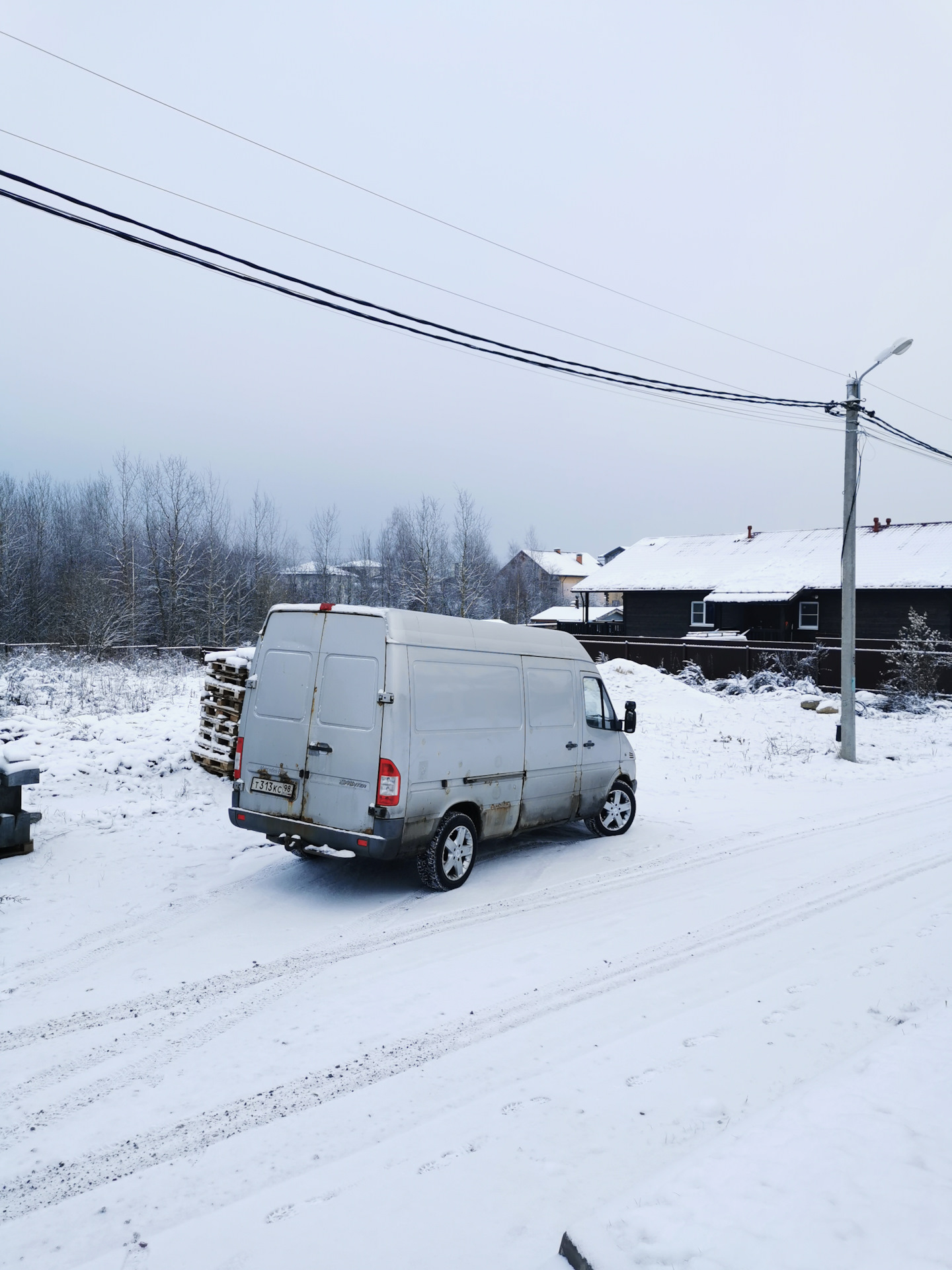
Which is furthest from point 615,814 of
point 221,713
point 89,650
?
point 89,650

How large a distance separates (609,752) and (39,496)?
5503 centimetres

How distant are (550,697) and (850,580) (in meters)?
10.0

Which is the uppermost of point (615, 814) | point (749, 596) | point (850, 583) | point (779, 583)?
point (779, 583)

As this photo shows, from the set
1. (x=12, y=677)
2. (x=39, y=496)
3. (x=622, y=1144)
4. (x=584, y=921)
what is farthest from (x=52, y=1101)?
(x=39, y=496)

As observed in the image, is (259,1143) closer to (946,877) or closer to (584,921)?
(584,921)

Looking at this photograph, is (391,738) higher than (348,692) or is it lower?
lower

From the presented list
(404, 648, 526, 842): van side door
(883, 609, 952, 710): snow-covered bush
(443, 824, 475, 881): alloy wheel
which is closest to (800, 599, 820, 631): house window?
(883, 609, 952, 710): snow-covered bush

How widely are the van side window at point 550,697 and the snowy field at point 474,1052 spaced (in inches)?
62.0

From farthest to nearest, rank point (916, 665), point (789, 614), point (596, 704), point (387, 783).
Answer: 1. point (789, 614)
2. point (916, 665)
3. point (596, 704)
4. point (387, 783)

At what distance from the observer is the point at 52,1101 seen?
4.03 meters

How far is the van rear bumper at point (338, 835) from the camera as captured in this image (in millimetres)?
6820

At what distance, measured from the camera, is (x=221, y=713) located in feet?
→ 35.5

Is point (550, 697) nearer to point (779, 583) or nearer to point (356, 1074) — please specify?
point (356, 1074)

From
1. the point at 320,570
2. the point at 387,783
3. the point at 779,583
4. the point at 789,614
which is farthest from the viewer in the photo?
the point at 320,570
